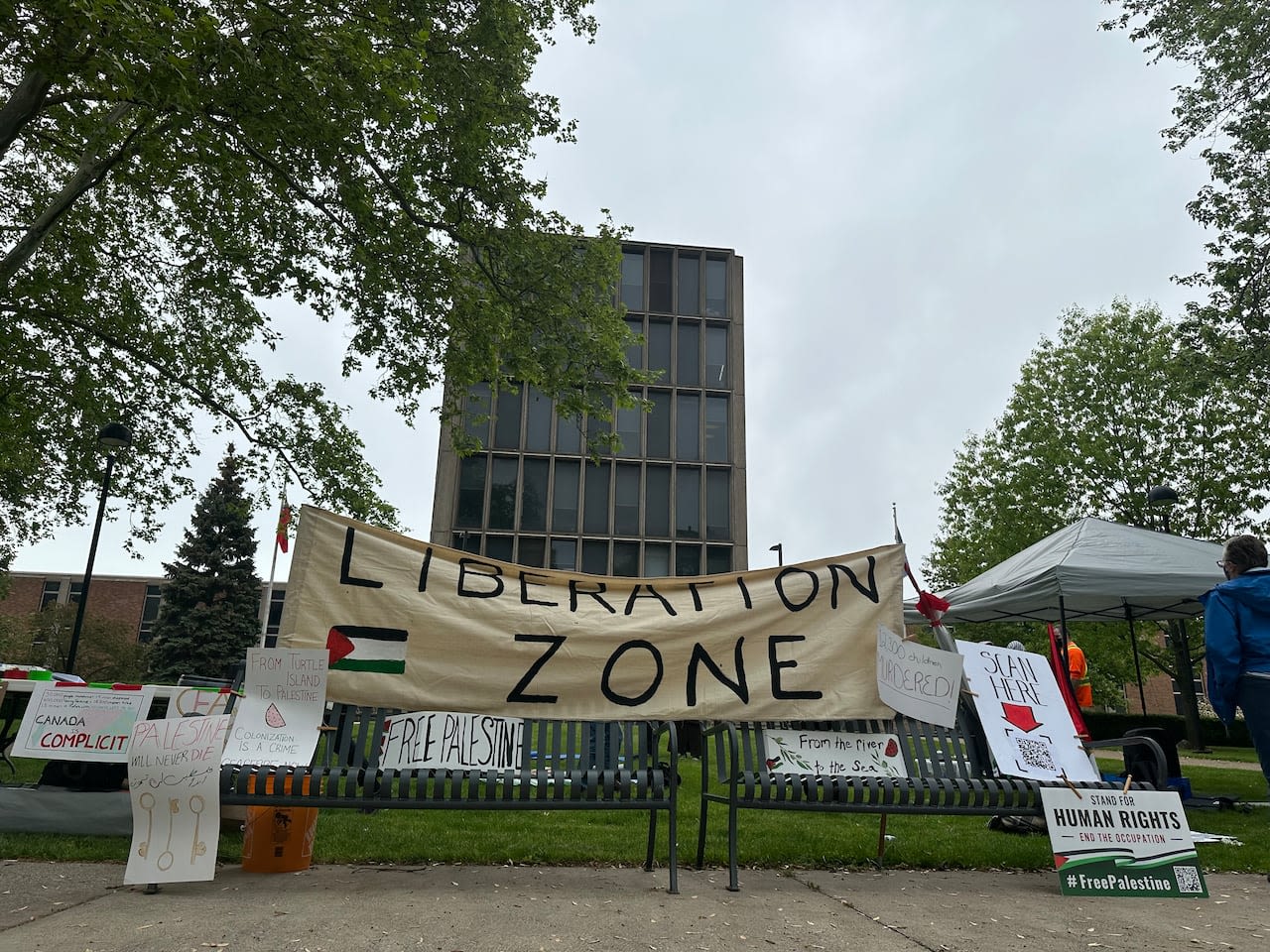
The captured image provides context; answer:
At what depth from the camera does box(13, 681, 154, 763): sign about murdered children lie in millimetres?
6418

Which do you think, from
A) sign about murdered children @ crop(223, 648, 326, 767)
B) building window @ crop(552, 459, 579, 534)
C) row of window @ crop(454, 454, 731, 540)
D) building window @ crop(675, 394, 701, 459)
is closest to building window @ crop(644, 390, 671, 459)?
building window @ crop(675, 394, 701, 459)

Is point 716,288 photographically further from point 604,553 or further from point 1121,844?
point 1121,844

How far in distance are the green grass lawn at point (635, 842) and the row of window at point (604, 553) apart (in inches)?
1407

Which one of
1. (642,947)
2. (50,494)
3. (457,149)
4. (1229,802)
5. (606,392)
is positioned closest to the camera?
(642,947)

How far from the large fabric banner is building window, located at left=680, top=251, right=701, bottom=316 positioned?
4413 cm

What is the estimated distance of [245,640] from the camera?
4203cm

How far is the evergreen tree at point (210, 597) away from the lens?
40500mm

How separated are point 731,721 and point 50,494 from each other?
57.0ft

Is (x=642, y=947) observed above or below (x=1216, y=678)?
below

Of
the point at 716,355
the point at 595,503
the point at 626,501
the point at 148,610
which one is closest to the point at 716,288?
the point at 716,355

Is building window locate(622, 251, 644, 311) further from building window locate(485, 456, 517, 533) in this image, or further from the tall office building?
building window locate(485, 456, 517, 533)

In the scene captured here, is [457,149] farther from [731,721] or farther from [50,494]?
[50,494]

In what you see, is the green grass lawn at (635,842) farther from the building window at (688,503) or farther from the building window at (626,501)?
the building window at (688,503)

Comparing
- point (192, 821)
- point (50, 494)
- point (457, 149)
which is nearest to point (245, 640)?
point (50, 494)
